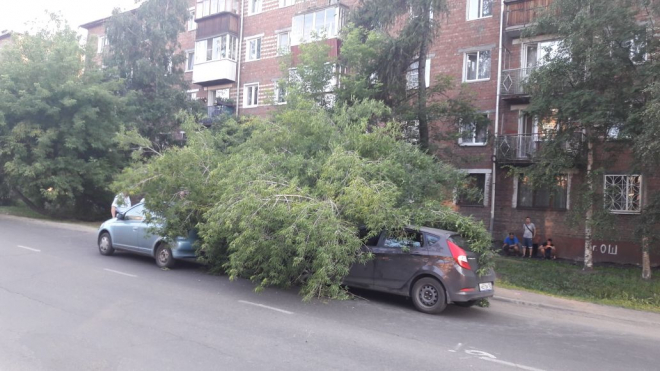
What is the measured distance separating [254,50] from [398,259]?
23816 mm

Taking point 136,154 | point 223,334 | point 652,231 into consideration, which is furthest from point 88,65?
point 652,231

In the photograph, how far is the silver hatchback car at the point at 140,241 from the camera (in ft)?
40.7

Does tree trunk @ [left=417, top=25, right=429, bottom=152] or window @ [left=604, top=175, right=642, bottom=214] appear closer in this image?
tree trunk @ [left=417, top=25, right=429, bottom=152]

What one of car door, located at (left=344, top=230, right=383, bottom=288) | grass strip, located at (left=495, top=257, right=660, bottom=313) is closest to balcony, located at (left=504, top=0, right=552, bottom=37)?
grass strip, located at (left=495, top=257, right=660, bottom=313)

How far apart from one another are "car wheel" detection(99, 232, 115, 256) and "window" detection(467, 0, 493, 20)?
57.0ft

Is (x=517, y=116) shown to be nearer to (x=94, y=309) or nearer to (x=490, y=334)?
(x=490, y=334)

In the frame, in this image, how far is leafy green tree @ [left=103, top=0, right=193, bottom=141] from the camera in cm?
2698

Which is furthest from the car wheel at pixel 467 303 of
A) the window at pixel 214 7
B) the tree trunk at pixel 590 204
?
the window at pixel 214 7

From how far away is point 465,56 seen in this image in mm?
23016

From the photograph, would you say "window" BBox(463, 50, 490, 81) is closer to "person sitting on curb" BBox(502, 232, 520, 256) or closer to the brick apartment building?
the brick apartment building

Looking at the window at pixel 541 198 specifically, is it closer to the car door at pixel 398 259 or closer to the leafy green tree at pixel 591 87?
the leafy green tree at pixel 591 87

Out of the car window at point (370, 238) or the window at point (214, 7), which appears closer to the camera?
the car window at point (370, 238)

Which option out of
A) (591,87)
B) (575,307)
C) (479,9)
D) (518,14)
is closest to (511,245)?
(591,87)

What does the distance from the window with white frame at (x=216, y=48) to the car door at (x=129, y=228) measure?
18.7m
